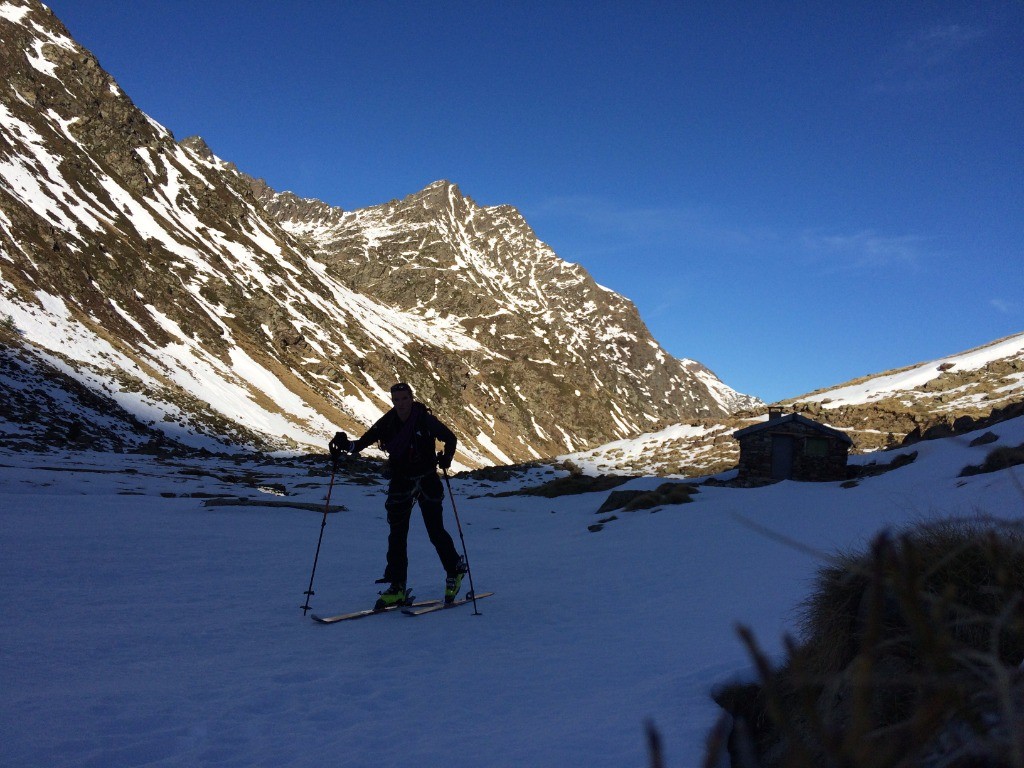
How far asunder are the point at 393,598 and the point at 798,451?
920 inches

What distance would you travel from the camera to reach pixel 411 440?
7.78 metres

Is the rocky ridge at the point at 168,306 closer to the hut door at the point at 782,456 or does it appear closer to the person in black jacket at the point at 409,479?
the person in black jacket at the point at 409,479

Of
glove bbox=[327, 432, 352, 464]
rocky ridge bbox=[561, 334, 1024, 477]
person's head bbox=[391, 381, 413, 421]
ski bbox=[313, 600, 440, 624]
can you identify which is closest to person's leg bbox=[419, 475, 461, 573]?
ski bbox=[313, 600, 440, 624]

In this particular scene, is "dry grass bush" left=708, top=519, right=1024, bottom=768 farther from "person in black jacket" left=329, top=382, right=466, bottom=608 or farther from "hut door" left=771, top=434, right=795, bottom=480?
"hut door" left=771, top=434, right=795, bottom=480

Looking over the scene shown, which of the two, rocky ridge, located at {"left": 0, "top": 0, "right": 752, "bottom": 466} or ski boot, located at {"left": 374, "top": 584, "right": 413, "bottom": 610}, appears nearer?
ski boot, located at {"left": 374, "top": 584, "right": 413, "bottom": 610}

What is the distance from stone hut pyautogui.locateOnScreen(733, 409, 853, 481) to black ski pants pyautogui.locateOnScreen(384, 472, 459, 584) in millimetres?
21994

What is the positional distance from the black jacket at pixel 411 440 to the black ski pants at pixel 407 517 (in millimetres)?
135

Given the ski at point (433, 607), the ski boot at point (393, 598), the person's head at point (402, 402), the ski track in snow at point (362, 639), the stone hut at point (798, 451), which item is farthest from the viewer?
the stone hut at point (798, 451)

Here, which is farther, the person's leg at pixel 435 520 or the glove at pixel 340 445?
the glove at pixel 340 445

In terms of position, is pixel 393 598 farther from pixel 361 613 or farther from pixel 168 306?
pixel 168 306

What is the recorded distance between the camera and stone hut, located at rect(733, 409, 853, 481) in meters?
26.3

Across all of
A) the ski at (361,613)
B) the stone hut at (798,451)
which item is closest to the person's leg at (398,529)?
the ski at (361,613)

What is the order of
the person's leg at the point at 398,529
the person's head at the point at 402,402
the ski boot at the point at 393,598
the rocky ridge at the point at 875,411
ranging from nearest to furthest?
the ski boot at the point at 393,598 → the person's leg at the point at 398,529 → the person's head at the point at 402,402 → the rocky ridge at the point at 875,411

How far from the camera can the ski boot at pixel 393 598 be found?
7.25 m
